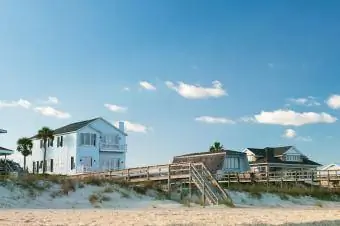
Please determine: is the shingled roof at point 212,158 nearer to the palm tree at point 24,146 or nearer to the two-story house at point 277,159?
the two-story house at point 277,159

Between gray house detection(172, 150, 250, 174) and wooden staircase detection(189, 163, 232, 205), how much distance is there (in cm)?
3305

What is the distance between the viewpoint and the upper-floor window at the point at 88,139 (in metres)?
55.3

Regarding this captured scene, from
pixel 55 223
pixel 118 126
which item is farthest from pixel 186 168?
pixel 118 126

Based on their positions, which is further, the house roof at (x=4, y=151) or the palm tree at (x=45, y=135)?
the palm tree at (x=45, y=135)

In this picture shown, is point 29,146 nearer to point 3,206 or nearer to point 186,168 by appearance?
point 186,168

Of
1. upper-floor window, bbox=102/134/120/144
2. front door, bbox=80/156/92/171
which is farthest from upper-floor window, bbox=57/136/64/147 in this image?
upper-floor window, bbox=102/134/120/144

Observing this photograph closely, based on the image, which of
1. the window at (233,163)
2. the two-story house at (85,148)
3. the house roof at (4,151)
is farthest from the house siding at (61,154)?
the window at (233,163)

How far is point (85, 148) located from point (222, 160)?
54.4ft

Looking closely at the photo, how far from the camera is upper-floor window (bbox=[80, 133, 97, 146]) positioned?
55.3 m

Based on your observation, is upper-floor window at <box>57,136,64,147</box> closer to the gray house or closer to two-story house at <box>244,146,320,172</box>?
the gray house

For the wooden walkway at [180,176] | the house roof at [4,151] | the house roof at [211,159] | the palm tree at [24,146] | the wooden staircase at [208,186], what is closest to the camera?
the wooden staircase at [208,186]

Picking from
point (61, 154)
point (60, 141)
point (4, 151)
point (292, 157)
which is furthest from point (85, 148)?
point (292, 157)

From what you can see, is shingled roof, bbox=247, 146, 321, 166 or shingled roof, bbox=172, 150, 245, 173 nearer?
shingled roof, bbox=172, 150, 245, 173

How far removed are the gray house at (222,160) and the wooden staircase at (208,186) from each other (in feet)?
108
